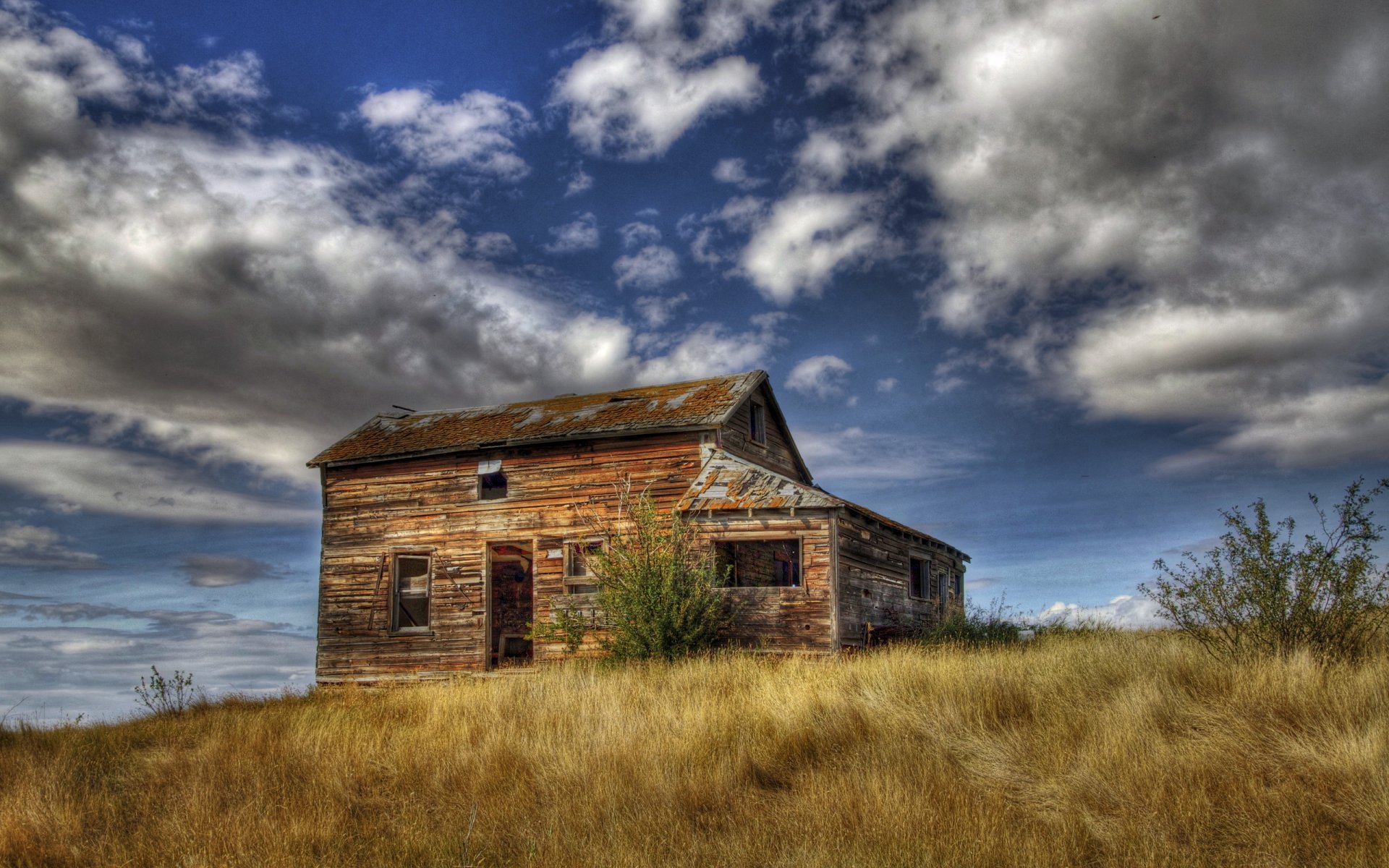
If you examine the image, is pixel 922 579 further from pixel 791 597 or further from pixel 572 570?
pixel 572 570

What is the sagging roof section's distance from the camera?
1633 centimetres

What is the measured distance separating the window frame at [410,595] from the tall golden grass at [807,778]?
833 cm

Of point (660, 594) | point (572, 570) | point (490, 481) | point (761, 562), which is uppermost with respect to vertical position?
point (490, 481)

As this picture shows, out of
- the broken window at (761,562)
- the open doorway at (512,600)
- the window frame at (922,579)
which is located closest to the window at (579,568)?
the broken window at (761,562)

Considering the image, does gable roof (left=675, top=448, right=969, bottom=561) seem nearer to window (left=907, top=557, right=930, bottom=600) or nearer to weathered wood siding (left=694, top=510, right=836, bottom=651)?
weathered wood siding (left=694, top=510, right=836, bottom=651)

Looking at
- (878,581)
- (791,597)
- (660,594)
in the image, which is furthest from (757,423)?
(660,594)

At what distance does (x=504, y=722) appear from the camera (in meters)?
10.3

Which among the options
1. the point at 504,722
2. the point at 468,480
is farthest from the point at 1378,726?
the point at 468,480

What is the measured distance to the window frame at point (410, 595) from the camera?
64.8 feet

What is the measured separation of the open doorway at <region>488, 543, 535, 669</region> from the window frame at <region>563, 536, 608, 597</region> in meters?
3.44

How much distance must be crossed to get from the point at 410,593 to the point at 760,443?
8.61 meters

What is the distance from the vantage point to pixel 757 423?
2111 cm

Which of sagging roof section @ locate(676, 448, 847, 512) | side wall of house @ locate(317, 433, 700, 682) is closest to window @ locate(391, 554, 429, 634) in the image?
side wall of house @ locate(317, 433, 700, 682)

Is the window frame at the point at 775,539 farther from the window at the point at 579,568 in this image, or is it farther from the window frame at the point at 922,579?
the window frame at the point at 922,579
